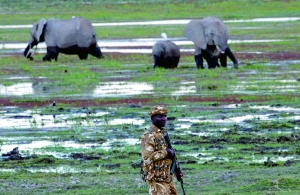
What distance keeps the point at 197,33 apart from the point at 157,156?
2020 centimetres

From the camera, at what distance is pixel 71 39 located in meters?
32.0

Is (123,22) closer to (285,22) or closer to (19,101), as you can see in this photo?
(285,22)

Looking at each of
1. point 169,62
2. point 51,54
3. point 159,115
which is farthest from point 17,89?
point 159,115

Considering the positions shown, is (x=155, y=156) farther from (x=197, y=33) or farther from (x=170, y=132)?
(x=197, y=33)

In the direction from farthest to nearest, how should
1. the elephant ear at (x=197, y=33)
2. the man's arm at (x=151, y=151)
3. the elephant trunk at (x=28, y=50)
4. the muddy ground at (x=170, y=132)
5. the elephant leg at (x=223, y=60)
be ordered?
the elephant trunk at (x=28, y=50) < the elephant ear at (x=197, y=33) < the elephant leg at (x=223, y=60) < the muddy ground at (x=170, y=132) < the man's arm at (x=151, y=151)

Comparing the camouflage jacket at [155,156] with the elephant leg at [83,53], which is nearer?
the camouflage jacket at [155,156]

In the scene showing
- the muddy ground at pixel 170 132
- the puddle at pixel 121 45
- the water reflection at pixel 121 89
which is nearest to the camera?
the muddy ground at pixel 170 132

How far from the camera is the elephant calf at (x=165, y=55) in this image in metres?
27.5

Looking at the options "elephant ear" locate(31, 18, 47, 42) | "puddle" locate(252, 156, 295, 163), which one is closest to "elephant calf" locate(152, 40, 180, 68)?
"elephant ear" locate(31, 18, 47, 42)

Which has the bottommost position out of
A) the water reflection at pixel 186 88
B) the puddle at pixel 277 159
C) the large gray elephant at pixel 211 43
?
the water reflection at pixel 186 88

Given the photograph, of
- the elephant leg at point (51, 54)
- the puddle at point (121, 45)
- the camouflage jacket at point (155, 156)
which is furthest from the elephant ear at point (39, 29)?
the camouflage jacket at point (155, 156)

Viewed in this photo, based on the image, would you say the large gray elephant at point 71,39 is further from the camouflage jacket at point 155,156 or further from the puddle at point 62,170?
the camouflage jacket at point 155,156

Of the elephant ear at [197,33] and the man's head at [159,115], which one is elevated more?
the man's head at [159,115]

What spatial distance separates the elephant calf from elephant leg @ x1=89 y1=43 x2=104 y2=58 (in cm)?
456
